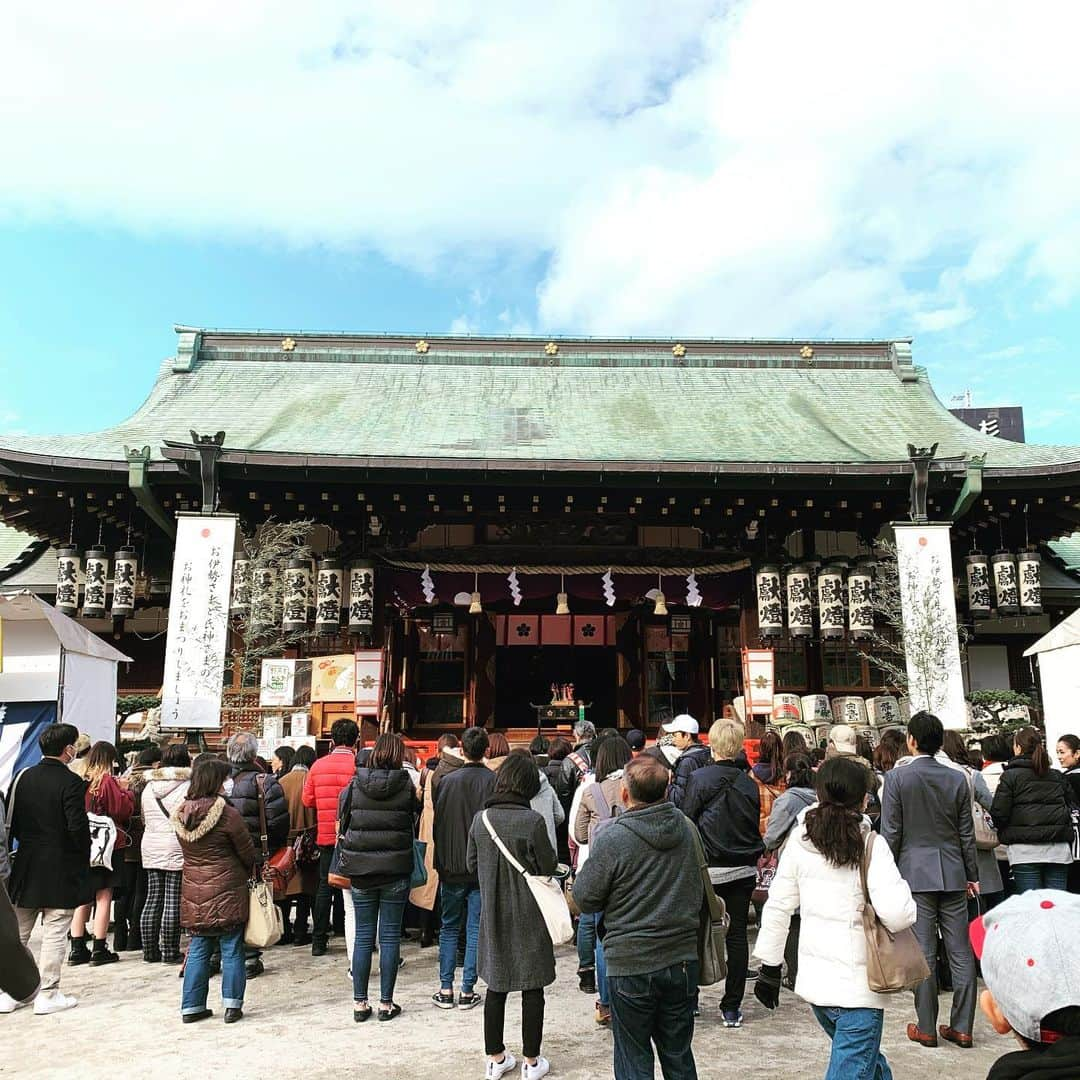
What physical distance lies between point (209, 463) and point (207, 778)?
23.8 feet

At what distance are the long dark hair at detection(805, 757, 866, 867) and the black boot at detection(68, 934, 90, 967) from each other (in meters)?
5.68

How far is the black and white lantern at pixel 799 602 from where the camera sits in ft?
40.1

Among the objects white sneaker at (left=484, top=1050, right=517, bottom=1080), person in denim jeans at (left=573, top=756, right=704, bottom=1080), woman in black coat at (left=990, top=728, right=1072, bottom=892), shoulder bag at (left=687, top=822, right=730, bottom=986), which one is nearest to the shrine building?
woman in black coat at (left=990, top=728, right=1072, bottom=892)

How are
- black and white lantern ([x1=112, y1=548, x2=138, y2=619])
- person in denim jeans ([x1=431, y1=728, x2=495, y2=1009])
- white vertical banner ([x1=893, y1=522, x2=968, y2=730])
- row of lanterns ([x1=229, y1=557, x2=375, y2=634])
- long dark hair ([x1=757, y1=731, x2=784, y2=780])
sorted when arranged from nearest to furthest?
person in denim jeans ([x1=431, y1=728, x2=495, y2=1009]) → long dark hair ([x1=757, y1=731, x2=784, y2=780]) → white vertical banner ([x1=893, y1=522, x2=968, y2=730]) → row of lanterns ([x1=229, y1=557, x2=375, y2=634]) → black and white lantern ([x1=112, y1=548, x2=138, y2=619])

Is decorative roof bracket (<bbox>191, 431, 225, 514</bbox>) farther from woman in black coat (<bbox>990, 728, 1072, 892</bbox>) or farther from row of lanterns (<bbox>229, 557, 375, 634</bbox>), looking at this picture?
woman in black coat (<bbox>990, 728, 1072, 892</bbox>)

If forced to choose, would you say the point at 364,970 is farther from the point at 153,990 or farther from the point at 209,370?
the point at 209,370

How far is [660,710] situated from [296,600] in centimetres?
629

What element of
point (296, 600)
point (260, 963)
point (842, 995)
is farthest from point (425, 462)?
point (842, 995)

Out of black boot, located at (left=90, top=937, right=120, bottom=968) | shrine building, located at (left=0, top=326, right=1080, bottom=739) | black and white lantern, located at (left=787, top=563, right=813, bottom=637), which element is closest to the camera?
black boot, located at (left=90, top=937, right=120, bottom=968)

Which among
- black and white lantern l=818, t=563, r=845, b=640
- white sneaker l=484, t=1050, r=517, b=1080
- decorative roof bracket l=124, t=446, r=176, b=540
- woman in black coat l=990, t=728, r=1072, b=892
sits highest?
decorative roof bracket l=124, t=446, r=176, b=540

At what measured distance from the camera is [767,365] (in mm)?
17578

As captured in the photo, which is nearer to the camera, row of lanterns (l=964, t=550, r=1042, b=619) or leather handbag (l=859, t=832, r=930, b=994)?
leather handbag (l=859, t=832, r=930, b=994)

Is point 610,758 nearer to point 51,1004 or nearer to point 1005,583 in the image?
point 51,1004

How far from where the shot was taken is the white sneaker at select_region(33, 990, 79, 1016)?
531 cm
